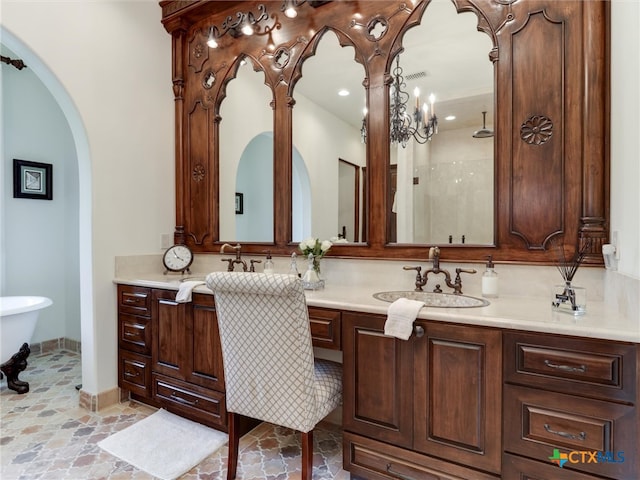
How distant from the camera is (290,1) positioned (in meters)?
2.37

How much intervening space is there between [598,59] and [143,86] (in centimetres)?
302

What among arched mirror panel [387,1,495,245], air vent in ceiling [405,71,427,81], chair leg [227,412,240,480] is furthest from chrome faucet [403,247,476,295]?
chair leg [227,412,240,480]

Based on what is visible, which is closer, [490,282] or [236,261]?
[490,282]

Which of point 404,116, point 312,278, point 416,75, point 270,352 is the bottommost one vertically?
point 270,352

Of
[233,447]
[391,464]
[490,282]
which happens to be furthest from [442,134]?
[233,447]

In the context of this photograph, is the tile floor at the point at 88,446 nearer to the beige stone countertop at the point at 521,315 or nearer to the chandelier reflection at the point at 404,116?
the beige stone countertop at the point at 521,315

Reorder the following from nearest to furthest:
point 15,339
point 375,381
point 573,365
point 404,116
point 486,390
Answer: point 573,365 → point 486,390 → point 375,381 → point 404,116 → point 15,339

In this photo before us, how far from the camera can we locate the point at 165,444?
2.02 metres

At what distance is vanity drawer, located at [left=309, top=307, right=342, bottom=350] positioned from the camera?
1.69 m

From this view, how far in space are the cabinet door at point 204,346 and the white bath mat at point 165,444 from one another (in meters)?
0.30

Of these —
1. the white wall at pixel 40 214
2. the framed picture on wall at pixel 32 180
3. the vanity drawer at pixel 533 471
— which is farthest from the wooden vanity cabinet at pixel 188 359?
the framed picture on wall at pixel 32 180

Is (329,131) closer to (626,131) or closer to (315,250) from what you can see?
(315,250)

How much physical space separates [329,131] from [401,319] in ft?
5.08

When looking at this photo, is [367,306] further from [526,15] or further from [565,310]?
[526,15]
